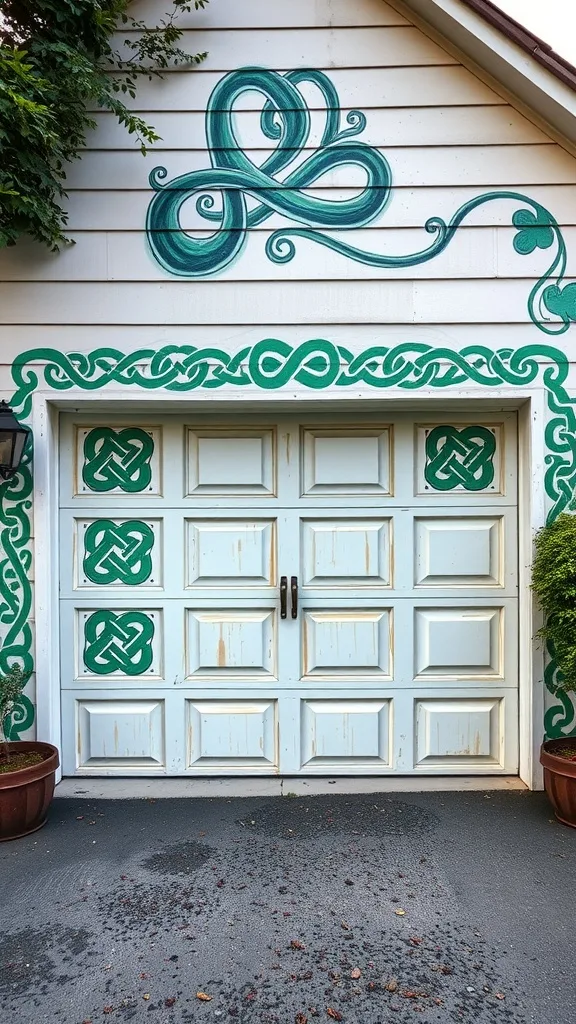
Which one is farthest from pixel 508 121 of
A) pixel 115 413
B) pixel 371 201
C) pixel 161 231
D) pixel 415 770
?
pixel 415 770

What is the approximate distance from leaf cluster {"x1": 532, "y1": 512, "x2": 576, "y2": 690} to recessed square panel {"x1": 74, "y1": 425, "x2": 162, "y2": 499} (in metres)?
2.08

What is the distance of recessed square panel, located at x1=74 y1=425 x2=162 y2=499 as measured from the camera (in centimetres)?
353

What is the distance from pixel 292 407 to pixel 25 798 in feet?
7.66

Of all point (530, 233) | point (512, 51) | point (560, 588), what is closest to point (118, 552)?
point (560, 588)

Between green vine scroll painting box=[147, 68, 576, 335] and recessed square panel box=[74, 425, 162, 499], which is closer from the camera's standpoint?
green vine scroll painting box=[147, 68, 576, 335]

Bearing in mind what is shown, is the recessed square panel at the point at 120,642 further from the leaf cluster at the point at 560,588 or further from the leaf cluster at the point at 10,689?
the leaf cluster at the point at 560,588

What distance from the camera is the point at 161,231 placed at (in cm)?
331

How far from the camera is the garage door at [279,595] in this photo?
352 centimetres

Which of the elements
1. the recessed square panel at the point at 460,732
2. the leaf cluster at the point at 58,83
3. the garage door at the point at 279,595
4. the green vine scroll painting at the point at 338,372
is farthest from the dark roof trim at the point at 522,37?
the recessed square panel at the point at 460,732

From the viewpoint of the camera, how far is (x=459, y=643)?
3516mm

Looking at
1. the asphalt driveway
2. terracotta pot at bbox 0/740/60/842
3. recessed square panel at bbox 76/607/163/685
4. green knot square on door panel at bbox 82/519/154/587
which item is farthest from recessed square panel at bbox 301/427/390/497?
terracotta pot at bbox 0/740/60/842

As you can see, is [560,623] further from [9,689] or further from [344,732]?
[9,689]

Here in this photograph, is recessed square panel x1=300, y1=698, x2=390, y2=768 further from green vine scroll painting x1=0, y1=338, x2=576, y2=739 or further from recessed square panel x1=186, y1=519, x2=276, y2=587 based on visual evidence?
green vine scroll painting x1=0, y1=338, x2=576, y2=739

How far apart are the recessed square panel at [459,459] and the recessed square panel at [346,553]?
1.21 ft
